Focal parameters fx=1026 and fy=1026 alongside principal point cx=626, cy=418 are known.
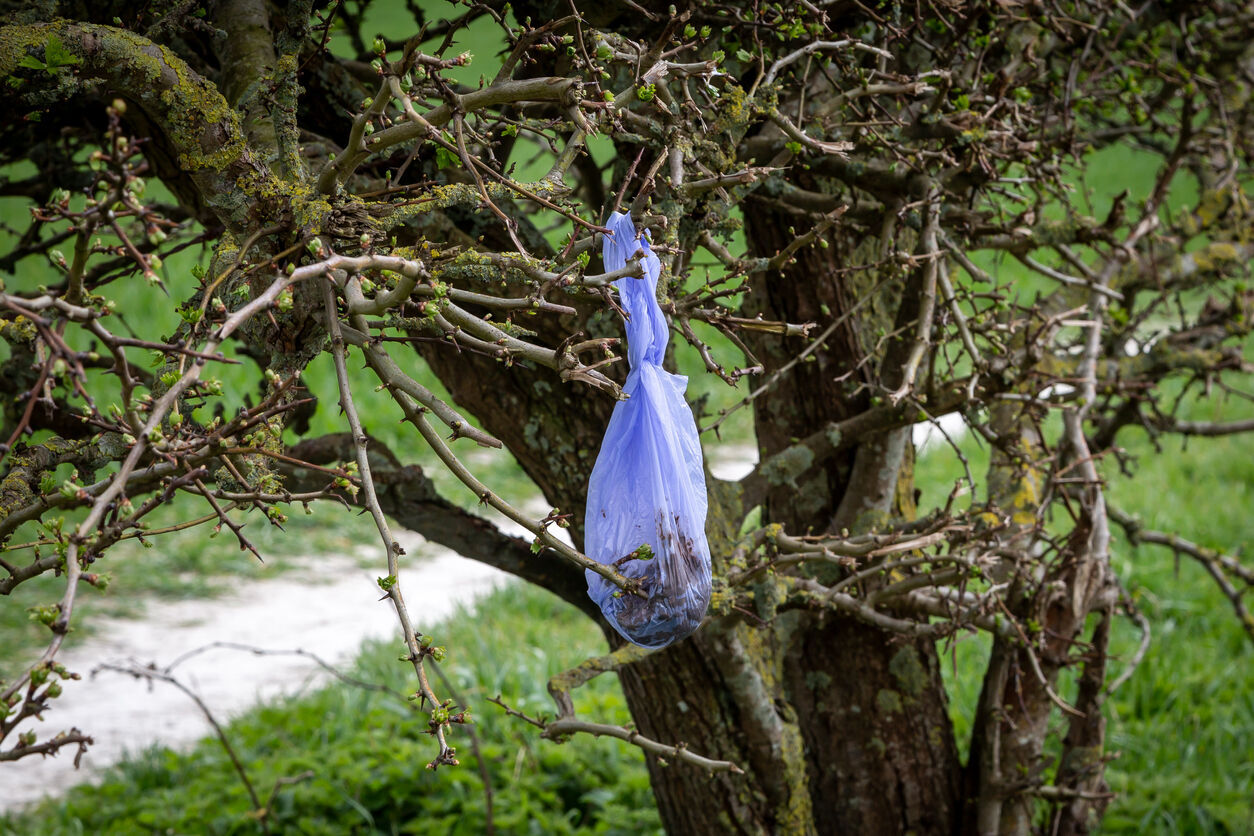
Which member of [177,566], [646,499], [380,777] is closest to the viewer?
[646,499]

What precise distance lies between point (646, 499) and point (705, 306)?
2.25 feet

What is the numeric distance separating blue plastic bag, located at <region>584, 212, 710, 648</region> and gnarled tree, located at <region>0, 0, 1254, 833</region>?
11 centimetres

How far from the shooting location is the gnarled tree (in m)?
1.26

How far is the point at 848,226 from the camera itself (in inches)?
99.0

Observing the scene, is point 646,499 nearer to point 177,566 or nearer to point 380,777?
point 380,777

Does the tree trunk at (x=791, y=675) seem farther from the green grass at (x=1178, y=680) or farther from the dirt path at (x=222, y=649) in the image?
the dirt path at (x=222, y=649)

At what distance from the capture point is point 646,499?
1486 mm

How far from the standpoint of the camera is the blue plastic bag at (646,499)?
1.47 meters

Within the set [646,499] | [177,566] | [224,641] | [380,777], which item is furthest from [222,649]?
[646,499]

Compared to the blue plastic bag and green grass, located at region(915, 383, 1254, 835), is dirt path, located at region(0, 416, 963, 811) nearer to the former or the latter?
green grass, located at region(915, 383, 1254, 835)

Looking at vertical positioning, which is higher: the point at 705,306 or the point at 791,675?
the point at 705,306

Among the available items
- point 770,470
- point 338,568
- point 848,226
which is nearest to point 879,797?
point 770,470

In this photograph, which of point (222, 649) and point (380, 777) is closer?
point (380, 777)

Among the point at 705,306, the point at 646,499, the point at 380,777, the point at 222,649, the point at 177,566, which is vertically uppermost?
the point at 177,566
